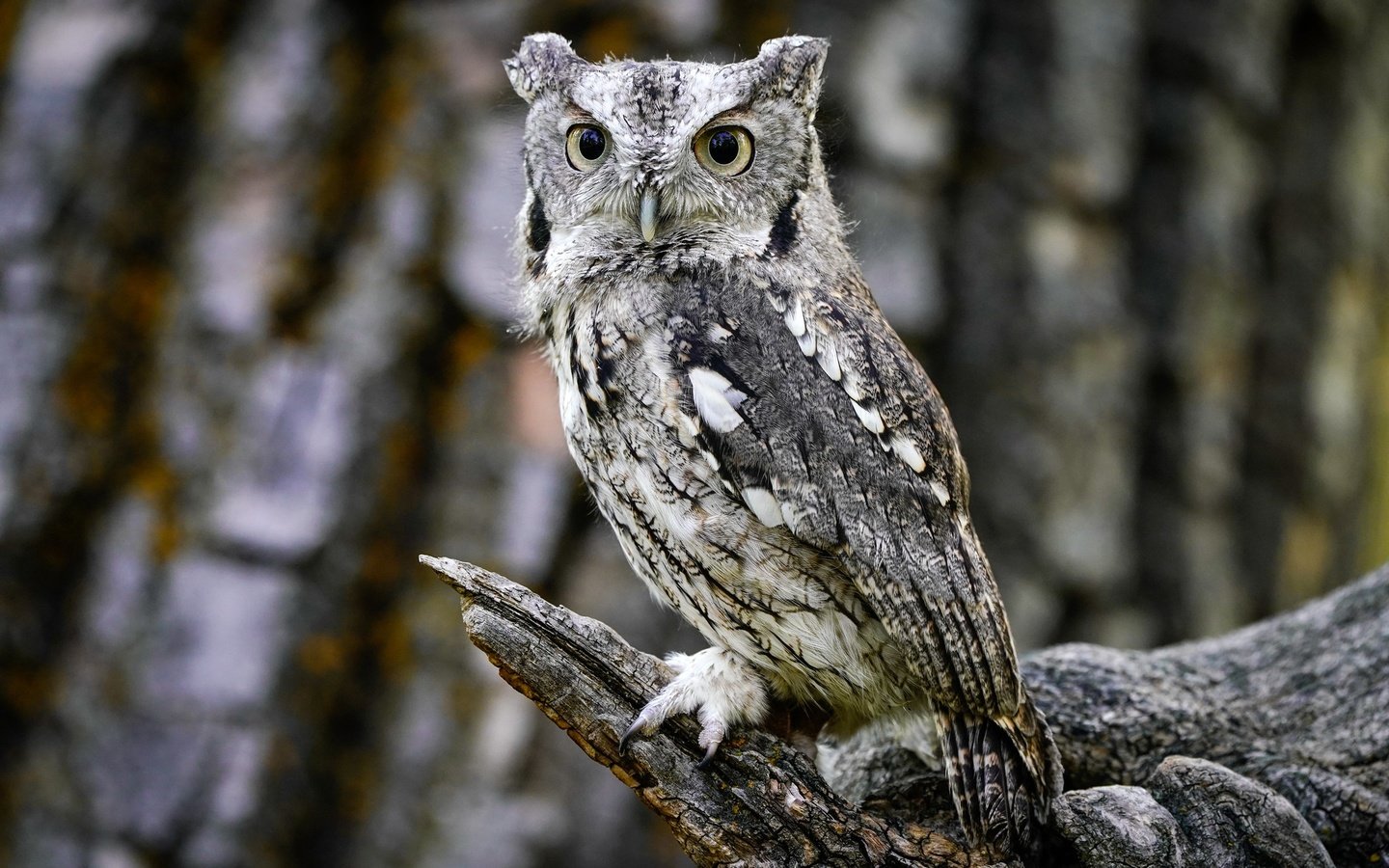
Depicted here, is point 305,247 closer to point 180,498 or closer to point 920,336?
point 180,498

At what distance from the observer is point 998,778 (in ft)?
4.96

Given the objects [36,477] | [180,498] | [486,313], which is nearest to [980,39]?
[486,313]

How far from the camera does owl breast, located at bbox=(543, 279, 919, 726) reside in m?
1.54

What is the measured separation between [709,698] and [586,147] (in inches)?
33.3

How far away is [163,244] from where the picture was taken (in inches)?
108

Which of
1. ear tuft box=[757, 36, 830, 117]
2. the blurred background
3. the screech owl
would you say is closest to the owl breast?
the screech owl

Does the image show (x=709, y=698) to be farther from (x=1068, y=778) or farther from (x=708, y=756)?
(x=1068, y=778)

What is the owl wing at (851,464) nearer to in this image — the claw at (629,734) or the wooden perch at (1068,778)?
the wooden perch at (1068,778)

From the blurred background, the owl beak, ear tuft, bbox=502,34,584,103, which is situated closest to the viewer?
the owl beak

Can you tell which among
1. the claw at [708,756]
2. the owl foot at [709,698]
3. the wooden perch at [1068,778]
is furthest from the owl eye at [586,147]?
the claw at [708,756]

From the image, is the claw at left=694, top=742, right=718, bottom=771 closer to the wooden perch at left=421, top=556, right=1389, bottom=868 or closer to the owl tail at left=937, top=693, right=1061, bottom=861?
the wooden perch at left=421, top=556, right=1389, bottom=868

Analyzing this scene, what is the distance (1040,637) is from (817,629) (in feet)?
5.25

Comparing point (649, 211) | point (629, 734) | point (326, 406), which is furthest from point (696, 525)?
point (326, 406)

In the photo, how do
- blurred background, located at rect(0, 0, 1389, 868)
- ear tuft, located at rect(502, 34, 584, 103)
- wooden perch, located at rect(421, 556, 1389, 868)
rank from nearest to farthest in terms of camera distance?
wooden perch, located at rect(421, 556, 1389, 868) < ear tuft, located at rect(502, 34, 584, 103) < blurred background, located at rect(0, 0, 1389, 868)
